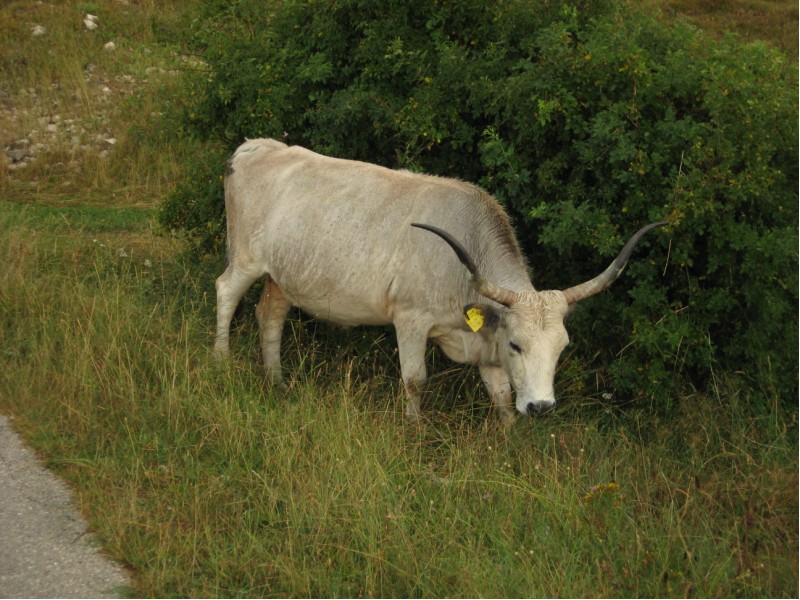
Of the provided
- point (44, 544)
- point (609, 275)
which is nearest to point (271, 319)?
point (609, 275)

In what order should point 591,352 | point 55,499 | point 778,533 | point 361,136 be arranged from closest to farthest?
point 778,533 → point 55,499 → point 591,352 → point 361,136

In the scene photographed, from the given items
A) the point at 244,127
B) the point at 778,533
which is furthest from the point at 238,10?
the point at 778,533

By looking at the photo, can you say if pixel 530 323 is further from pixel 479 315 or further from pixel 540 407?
pixel 540 407

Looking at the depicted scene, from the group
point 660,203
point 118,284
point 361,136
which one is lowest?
point 118,284

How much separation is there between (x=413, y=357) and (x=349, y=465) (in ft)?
4.55

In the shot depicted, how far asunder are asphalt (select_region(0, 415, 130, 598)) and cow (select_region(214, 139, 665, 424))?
73.7 inches

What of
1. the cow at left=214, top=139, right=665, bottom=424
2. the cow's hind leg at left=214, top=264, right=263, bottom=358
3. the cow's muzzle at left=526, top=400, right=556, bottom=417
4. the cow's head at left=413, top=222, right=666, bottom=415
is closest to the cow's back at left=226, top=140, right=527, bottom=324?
the cow at left=214, top=139, right=665, bottom=424

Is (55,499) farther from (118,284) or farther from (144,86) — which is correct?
(144,86)

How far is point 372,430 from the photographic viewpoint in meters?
6.34

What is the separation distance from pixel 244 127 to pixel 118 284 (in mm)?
1675

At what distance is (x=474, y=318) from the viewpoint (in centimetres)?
664

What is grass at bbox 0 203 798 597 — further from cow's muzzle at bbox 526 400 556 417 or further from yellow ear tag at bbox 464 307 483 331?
yellow ear tag at bbox 464 307 483 331

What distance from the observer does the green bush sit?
22.6 ft

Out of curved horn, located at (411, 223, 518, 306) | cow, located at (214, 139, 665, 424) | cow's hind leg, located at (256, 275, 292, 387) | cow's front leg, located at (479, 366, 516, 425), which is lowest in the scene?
cow's hind leg, located at (256, 275, 292, 387)
